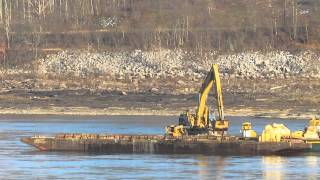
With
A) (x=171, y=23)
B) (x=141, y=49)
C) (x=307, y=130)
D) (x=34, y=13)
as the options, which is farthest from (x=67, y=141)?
(x=34, y=13)

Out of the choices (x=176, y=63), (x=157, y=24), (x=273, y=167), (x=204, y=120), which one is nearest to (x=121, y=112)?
(x=176, y=63)

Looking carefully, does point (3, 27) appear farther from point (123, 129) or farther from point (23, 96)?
point (123, 129)

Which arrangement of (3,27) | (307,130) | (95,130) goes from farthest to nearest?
(3,27) → (95,130) → (307,130)

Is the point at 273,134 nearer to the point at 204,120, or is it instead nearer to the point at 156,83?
the point at 204,120

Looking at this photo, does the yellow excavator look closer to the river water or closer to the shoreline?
the river water

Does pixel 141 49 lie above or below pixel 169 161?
above

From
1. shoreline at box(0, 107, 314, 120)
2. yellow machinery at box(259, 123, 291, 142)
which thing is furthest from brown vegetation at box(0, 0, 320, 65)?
yellow machinery at box(259, 123, 291, 142)

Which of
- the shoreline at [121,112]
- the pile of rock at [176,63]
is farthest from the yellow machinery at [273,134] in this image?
the pile of rock at [176,63]

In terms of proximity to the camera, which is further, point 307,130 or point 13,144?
point 13,144

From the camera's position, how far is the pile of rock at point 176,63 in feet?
370

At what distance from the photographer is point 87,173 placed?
5197cm

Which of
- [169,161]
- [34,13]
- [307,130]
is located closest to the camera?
[169,161]

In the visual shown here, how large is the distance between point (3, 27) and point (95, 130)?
5920 centimetres

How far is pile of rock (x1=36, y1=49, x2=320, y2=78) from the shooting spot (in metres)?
113
